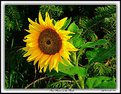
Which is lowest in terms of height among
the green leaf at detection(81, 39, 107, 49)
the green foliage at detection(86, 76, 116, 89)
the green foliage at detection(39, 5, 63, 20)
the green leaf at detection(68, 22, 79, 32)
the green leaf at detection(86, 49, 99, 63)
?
the green foliage at detection(86, 76, 116, 89)

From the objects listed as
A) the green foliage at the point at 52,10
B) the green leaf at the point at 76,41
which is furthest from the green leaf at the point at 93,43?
the green foliage at the point at 52,10

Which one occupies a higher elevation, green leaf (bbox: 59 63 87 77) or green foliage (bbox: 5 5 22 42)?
green foliage (bbox: 5 5 22 42)

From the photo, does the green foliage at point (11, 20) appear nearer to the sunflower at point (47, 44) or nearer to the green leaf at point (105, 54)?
the sunflower at point (47, 44)

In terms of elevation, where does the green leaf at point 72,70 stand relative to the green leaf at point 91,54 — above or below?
below

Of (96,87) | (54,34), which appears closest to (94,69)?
(96,87)

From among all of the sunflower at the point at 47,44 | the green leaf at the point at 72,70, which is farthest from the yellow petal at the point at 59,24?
the green leaf at the point at 72,70

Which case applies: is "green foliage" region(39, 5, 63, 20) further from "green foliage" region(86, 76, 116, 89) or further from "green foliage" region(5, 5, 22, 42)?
"green foliage" region(86, 76, 116, 89)

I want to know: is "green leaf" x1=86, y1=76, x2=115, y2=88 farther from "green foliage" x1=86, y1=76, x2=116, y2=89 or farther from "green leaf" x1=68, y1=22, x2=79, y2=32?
"green leaf" x1=68, y1=22, x2=79, y2=32

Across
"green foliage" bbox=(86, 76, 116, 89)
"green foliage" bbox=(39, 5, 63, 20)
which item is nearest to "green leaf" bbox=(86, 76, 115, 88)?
"green foliage" bbox=(86, 76, 116, 89)

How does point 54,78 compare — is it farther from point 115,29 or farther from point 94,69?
point 115,29

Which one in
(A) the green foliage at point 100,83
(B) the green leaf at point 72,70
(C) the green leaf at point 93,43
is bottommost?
(A) the green foliage at point 100,83
